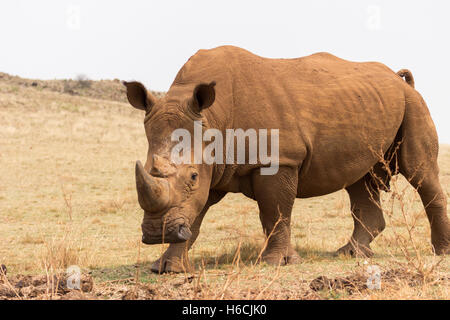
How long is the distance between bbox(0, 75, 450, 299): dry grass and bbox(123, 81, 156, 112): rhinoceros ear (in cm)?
112

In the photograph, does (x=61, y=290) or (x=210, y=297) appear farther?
(x=61, y=290)

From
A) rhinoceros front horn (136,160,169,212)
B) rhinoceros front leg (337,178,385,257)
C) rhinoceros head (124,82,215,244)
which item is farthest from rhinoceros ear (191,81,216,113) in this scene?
rhinoceros front leg (337,178,385,257)

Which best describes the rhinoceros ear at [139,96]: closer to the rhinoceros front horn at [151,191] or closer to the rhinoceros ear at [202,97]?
the rhinoceros ear at [202,97]

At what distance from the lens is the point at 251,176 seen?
564 centimetres

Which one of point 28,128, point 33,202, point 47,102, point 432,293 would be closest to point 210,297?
point 432,293

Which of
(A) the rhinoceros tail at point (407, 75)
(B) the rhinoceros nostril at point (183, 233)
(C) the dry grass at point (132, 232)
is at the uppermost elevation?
(A) the rhinoceros tail at point (407, 75)

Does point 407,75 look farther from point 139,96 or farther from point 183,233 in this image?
point 183,233

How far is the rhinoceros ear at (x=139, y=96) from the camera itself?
5.07 metres

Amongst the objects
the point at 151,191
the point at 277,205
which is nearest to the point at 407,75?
the point at 277,205

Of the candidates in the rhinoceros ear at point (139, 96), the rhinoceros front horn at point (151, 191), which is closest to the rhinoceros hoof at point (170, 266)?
the rhinoceros front horn at point (151, 191)

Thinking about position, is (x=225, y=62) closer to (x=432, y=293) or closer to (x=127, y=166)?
(x=432, y=293)

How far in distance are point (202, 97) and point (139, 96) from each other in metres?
0.63

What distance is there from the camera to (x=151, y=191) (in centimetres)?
431
